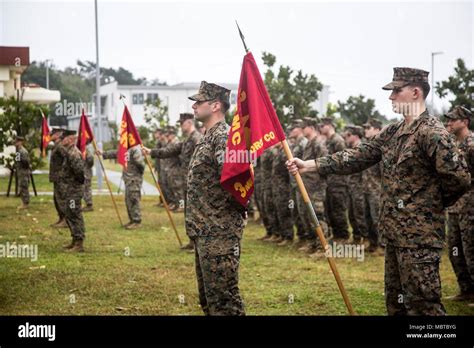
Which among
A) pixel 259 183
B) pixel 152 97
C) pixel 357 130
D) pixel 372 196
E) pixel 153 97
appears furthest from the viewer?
pixel 152 97

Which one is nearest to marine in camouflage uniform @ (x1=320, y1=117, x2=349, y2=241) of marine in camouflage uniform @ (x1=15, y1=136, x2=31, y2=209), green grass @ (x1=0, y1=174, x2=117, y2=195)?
marine in camouflage uniform @ (x1=15, y1=136, x2=31, y2=209)

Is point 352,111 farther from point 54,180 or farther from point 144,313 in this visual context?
→ point 144,313

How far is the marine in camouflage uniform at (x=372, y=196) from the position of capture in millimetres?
A: 11039

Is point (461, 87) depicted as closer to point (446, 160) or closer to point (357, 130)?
point (357, 130)

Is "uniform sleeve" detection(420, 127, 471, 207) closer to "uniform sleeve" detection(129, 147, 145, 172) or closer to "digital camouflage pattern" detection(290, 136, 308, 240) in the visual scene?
"digital camouflage pattern" detection(290, 136, 308, 240)

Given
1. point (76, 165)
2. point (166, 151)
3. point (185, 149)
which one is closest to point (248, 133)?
point (166, 151)

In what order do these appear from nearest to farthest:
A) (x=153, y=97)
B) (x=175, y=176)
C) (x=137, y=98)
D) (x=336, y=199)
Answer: (x=336, y=199) < (x=175, y=176) < (x=153, y=97) < (x=137, y=98)

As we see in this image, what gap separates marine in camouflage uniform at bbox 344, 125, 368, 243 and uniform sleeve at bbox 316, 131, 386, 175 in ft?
18.8

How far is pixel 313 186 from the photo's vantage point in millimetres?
11117

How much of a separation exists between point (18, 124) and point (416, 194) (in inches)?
617

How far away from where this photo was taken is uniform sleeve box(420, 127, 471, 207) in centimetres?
504
